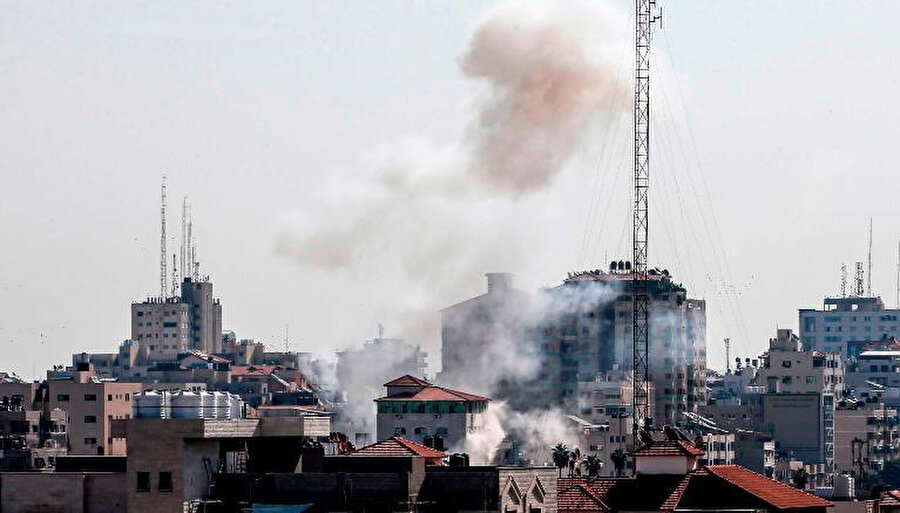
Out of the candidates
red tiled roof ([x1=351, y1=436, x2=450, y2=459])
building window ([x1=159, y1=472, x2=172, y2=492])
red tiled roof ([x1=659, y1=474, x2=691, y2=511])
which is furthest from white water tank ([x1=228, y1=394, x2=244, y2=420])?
red tiled roof ([x1=659, y1=474, x2=691, y2=511])

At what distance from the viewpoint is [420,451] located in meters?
123

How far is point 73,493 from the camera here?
97.1 m

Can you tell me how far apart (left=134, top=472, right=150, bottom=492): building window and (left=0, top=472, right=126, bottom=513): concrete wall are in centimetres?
100

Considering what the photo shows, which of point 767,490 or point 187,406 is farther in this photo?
point 767,490

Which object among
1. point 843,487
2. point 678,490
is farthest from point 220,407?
point 843,487

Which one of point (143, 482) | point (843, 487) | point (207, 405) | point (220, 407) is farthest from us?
point (843, 487)

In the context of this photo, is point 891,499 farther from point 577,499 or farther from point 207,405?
point 207,405

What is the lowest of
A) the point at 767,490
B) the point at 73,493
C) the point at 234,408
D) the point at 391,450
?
the point at 767,490

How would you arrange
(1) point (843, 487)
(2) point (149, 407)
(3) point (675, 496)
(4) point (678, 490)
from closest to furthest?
(2) point (149, 407)
(3) point (675, 496)
(4) point (678, 490)
(1) point (843, 487)

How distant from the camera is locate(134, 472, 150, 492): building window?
9594cm

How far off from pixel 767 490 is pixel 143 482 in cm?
2933

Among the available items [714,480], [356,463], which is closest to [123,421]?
[356,463]

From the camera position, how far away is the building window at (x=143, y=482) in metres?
95.9

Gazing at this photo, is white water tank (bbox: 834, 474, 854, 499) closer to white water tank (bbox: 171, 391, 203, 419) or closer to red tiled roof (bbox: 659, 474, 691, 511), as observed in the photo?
red tiled roof (bbox: 659, 474, 691, 511)
